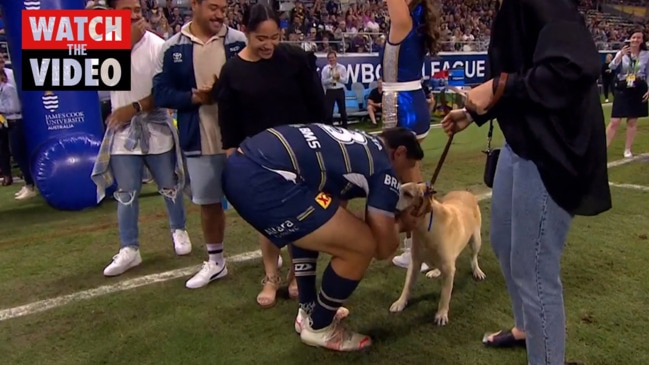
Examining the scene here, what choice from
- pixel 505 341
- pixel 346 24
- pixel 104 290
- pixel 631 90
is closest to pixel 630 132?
pixel 631 90

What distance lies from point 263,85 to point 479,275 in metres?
1.98

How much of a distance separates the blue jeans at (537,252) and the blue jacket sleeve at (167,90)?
2122mm

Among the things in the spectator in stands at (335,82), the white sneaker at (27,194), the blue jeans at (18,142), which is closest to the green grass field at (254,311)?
the white sneaker at (27,194)

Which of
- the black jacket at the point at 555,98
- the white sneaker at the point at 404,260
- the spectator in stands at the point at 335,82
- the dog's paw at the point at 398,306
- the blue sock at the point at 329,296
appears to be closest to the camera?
the black jacket at the point at 555,98

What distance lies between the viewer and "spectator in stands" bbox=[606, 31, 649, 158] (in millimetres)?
7949

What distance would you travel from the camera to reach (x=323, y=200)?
2664mm

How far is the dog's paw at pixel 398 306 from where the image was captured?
348 centimetres

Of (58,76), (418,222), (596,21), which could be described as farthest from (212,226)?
(596,21)

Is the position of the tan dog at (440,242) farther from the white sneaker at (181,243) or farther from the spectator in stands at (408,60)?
the white sneaker at (181,243)

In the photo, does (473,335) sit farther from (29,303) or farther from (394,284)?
(29,303)

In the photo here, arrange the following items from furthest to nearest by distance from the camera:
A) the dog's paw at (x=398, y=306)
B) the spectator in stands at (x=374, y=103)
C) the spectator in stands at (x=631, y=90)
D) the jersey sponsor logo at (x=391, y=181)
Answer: the spectator in stands at (x=374, y=103) → the spectator in stands at (x=631, y=90) → the dog's paw at (x=398, y=306) → the jersey sponsor logo at (x=391, y=181)

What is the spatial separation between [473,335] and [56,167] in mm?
4748

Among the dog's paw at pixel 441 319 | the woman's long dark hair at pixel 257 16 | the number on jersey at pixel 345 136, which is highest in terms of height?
the woman's long dark hair at pixel 257 16

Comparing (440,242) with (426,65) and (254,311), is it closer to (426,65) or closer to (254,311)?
(254,311)
